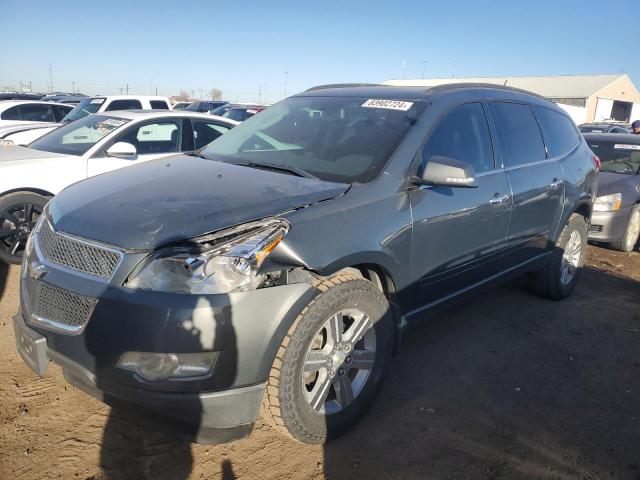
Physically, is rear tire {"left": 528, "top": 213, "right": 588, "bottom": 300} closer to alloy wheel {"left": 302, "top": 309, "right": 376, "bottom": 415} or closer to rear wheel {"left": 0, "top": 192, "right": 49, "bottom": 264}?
alloy wheel {"left": 302, "top": 309, "right": 376, "bottom": 415}

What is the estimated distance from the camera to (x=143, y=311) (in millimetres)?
2094

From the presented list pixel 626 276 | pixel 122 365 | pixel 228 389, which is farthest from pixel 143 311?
pixel 626 276

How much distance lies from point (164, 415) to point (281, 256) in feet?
2.71

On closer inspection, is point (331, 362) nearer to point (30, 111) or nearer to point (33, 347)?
point (33, 347)

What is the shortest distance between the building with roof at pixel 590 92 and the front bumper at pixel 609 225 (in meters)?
44.2

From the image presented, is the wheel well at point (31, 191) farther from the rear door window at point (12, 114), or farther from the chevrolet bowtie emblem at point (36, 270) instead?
the rear door window at point (12, 114)

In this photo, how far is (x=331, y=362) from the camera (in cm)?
261

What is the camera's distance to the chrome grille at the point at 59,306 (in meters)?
2.20

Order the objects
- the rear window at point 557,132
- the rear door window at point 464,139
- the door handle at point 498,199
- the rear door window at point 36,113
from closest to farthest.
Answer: the rear door window at point 464,139 → the door handle at point 498,199 → the rear window at point 557,132 → the rear door window at point 36,113

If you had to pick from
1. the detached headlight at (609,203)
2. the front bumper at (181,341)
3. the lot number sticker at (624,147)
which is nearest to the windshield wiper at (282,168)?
the front bumper at (181,341)

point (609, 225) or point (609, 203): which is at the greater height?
point (609, 203)

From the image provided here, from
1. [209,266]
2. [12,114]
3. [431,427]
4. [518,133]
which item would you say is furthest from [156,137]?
[12,114]

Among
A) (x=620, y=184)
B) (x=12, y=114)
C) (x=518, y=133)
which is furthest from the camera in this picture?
(x=12, y=114)

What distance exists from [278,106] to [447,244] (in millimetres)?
1814
